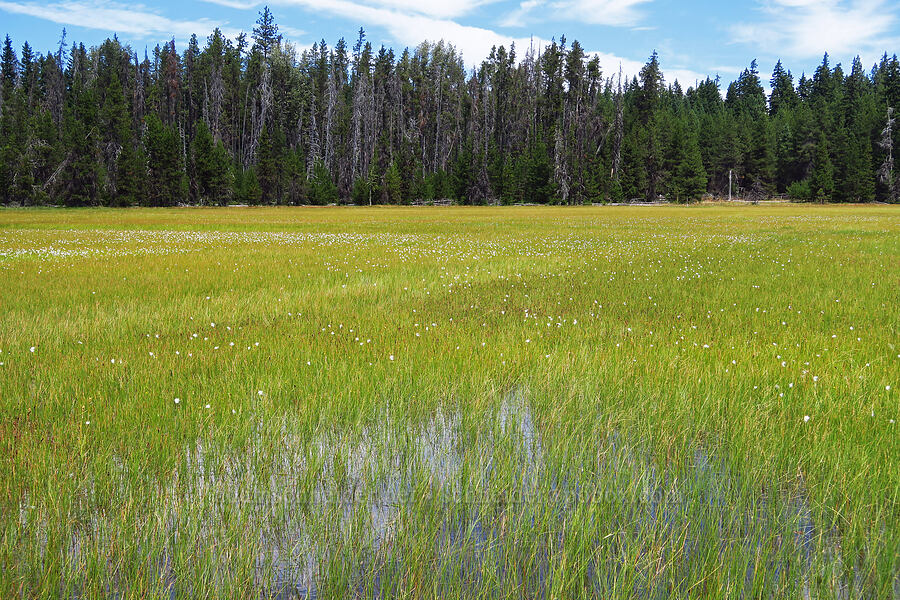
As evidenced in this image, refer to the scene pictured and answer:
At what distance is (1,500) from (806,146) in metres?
117

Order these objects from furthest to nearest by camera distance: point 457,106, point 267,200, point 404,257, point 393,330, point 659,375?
point 457,106, point 267,200, point 404,257, point 393,330, point 659,375

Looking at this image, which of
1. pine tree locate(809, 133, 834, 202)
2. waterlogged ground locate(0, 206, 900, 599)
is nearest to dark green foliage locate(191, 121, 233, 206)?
waterlogged ground locate(0, 206, 900, 599)

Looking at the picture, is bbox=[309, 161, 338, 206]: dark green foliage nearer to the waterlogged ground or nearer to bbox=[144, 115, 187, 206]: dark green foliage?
bbox=[144, 115, 187, 206]: dark green foliage

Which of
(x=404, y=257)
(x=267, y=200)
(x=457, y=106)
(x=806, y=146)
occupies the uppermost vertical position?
(x=457, y=106)

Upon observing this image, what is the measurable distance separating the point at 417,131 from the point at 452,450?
104444 mm

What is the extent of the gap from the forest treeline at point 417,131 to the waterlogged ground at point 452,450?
7004 centimetres

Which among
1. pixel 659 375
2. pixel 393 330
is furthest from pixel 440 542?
pixel 393 330

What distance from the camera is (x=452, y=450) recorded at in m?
4.84

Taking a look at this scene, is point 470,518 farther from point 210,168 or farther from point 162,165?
point 210,168

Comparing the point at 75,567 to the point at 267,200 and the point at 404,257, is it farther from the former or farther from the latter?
the point at 267,200

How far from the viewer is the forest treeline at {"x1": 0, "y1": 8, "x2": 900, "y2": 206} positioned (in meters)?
75.9

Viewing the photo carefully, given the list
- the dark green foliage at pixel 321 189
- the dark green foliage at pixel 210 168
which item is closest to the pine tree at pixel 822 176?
the dark green foliage at pixel 321 189

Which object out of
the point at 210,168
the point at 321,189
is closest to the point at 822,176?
the point at 321,189

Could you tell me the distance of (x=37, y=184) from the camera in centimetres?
6512
